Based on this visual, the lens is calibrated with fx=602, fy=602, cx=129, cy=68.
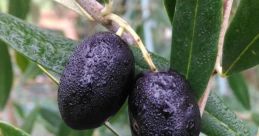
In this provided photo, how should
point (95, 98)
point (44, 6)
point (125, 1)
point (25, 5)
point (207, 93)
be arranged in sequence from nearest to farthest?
point (95, 98), point (207, 93), point (25, 5), point (125, 1), point (44, 6)

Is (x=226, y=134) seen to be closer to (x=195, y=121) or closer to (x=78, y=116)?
(x=195, y=121)

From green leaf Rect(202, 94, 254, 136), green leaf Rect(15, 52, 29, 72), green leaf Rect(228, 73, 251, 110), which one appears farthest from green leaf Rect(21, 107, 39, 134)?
green leaf Rect(202, 94, 254, 136)

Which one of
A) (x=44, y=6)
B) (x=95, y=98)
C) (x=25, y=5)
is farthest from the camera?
(x=44, y=6)

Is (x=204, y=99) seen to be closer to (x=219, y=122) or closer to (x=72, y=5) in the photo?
(x=219, y=122)

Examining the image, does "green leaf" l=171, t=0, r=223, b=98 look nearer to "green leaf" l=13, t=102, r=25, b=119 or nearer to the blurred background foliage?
the blurred background foliage

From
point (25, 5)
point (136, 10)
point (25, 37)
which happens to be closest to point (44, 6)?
point (136, 10)

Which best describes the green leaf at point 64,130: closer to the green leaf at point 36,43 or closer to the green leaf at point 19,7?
the green leaf at point 19,7
